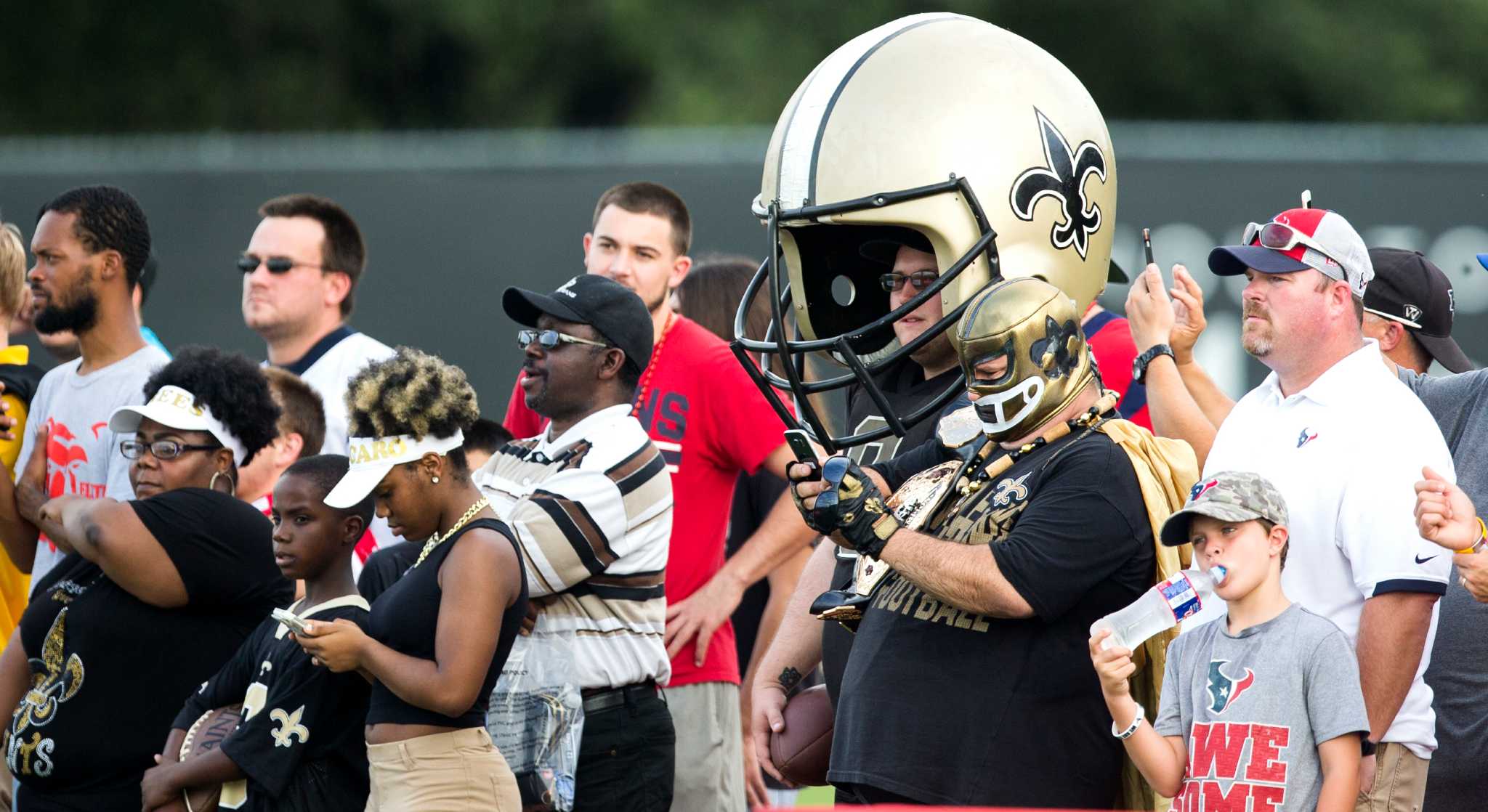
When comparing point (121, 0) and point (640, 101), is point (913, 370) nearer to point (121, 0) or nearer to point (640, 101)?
point (640, 101)

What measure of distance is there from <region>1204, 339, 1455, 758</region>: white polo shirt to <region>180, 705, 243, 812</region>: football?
228cm

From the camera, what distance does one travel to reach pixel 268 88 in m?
19.7

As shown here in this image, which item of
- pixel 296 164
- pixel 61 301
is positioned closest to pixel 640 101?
pixel 296 164

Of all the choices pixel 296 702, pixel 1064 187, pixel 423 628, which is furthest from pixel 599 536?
pixel 1064 187

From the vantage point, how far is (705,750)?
5.27 m

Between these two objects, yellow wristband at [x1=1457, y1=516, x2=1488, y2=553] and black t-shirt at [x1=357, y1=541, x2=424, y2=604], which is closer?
yellow wristband at [x1=1457, y1=516, x2=1488, y2=553]

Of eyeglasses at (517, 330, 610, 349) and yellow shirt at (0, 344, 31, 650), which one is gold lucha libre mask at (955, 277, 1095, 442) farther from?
yellow shirt at (0, 344, 31, 650)

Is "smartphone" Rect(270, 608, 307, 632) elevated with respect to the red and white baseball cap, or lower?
lower

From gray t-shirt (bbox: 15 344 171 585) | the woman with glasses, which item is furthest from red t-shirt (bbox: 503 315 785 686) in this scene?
gray t-shirt (bbox: 15 344 171 585)

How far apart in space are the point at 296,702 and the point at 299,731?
0.23ft

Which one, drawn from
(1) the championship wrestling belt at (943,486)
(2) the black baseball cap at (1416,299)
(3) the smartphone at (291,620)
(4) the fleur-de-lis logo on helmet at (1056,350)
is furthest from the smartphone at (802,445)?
(2) the black baseball cap at (1416,299)

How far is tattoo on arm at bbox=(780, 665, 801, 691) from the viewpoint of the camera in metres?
4.58

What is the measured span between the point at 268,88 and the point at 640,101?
385 centimetres

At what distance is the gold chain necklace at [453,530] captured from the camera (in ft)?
13.9
